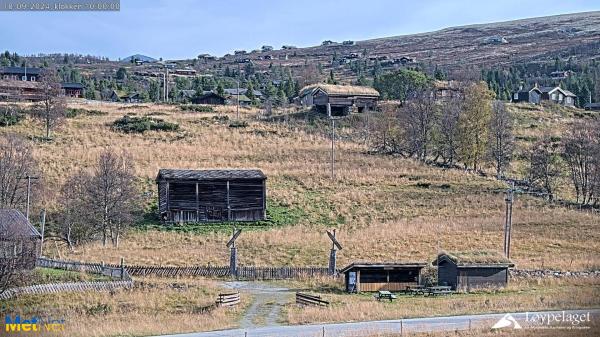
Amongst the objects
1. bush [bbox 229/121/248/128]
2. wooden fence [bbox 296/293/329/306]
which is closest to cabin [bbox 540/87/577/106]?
bush [bbox 229/121/248/128]

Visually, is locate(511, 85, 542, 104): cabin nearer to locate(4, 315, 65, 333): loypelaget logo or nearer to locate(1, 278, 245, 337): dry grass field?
locate(1, 278, 245, 337): dry grass field

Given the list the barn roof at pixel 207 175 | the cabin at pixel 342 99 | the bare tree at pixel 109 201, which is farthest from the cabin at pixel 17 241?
the cabin at pixel 342 99

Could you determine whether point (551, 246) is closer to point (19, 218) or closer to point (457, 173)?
point (457, 173)

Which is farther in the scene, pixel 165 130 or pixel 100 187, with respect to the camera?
pixel 165 130

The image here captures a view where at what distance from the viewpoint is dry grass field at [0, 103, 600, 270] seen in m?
42.1

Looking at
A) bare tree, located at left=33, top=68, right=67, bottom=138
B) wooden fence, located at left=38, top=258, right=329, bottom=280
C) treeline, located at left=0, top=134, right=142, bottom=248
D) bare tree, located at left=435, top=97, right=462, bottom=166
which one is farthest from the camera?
bare tree, located at left=33, top=68, right=67, bottom=138

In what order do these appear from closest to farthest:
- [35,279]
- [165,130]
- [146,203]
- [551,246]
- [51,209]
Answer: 1. [35,279]
2. [551,246]
3. [51,209]
4. [146,203]
5. [165,130]

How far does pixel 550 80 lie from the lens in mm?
160125

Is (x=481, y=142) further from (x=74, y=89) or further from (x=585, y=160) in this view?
(x=74, y=89)

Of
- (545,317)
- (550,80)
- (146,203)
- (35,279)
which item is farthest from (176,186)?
(550,80)

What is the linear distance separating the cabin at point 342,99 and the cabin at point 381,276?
5410 centimetres

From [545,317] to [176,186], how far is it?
2935 cm

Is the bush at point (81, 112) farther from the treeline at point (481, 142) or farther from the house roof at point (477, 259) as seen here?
the house roof at point (477, 259)

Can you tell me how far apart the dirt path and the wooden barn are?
1551 centimetres
